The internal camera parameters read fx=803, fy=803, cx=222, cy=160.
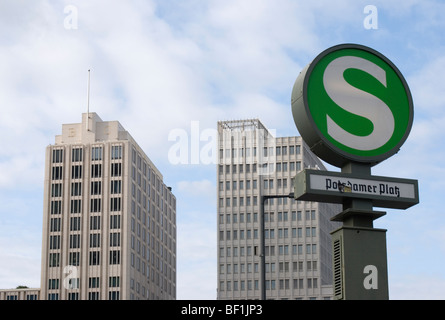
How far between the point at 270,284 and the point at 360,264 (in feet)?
482

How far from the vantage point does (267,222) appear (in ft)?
541

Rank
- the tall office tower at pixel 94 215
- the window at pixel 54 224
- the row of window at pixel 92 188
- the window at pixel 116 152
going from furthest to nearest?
the window at pixel 116 152 < the row of window at pixel 92 188 < the window at pixel 54 224 < the tall office tower at pixel 94 215

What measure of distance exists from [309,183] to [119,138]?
14417cm

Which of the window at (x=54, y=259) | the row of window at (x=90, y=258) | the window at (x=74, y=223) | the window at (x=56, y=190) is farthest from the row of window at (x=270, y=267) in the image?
the window at (x=56, y=190)

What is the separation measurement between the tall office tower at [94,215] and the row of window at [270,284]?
1636 cm

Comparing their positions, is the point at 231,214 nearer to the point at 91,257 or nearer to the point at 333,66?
the point at 91,257

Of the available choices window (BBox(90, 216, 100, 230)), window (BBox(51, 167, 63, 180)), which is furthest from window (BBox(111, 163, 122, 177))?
window (BBox(51, 167, 63, 180))

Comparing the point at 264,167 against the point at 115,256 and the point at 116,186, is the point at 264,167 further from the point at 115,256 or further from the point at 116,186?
the point at 115,256

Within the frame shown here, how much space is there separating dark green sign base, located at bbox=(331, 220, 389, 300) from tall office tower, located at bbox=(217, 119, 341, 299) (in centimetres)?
14437

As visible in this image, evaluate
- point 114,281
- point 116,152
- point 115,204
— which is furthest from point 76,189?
point 114,281

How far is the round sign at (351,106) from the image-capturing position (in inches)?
569

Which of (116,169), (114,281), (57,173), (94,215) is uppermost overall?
(116,169)

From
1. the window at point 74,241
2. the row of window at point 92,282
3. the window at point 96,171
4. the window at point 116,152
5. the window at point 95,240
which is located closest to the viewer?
the row of window at point 92,282

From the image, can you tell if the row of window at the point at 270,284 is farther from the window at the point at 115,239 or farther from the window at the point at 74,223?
the window at the point at 74,223
